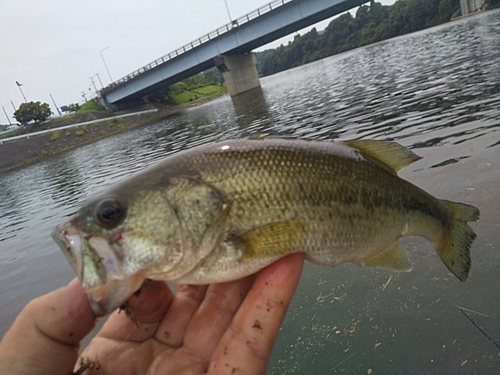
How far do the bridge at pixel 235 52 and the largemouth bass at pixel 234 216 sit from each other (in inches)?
1847

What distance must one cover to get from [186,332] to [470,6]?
9909cm

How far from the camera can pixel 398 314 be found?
3781 millimetres

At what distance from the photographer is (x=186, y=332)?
9.28ft

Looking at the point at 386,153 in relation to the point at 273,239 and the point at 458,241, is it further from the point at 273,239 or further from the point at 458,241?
the point at 273,239

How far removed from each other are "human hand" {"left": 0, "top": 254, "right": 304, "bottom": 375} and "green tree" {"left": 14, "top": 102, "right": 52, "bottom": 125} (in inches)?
2679

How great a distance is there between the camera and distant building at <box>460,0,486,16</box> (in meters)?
73.2

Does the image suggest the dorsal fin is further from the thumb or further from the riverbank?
the riverbank

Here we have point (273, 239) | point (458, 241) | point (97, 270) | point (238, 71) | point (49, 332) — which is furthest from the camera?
point (238, 71)

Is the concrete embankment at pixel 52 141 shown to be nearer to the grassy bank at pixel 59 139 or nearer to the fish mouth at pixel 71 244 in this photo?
the grassy bank at pixel 59 139

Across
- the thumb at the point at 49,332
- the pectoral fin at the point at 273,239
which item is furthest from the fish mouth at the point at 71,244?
the pectoral fin at the point at 273,239

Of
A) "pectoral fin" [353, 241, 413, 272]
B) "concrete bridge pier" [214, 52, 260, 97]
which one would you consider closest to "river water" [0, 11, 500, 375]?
"pectoral fin" [353, 241, 413, 272]

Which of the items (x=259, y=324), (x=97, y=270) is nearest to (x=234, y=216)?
(x=259, y=324)

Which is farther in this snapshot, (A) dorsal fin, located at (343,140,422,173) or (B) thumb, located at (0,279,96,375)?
(A) dorsal fin, located at (343,140,422,173)

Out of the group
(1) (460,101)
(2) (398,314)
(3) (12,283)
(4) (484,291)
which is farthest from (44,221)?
(1) (460,101)
